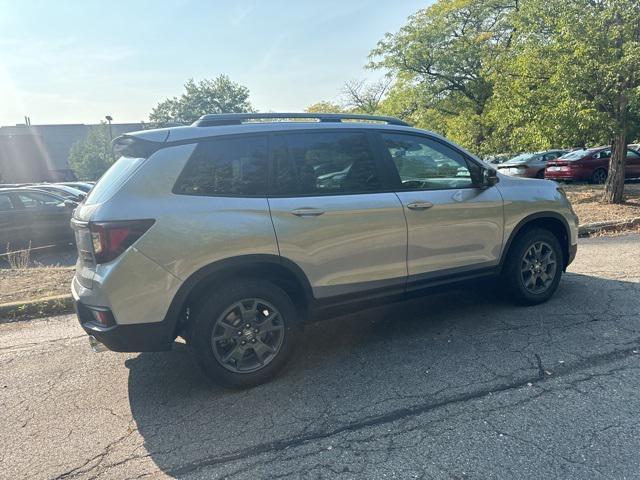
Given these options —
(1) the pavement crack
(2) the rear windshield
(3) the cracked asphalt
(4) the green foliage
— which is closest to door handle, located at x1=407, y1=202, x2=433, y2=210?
(3) the cracked asphalt

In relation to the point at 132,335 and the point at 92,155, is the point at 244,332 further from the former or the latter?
the point at 92,155

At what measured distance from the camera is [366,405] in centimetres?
281

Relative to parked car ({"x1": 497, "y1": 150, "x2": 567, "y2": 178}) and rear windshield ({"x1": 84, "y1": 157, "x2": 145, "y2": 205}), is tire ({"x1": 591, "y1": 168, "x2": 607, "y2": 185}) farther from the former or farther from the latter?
rear windshield ({"x1": 84, "y1": 157, "x2": 145, "y2": 205})

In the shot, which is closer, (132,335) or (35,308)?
(132,335)

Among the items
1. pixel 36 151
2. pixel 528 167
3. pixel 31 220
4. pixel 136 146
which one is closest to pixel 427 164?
pixel 136 146

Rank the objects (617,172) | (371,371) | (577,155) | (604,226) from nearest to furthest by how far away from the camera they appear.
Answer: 1. (371,371)
2. (604,226)
3. (617,172)
4. (577,155)

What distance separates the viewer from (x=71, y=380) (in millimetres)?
3354

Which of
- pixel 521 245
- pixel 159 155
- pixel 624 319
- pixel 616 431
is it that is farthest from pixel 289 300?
pixel 624 319

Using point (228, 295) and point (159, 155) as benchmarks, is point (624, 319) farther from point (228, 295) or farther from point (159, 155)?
point (159, 155)

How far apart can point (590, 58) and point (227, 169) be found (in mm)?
8978

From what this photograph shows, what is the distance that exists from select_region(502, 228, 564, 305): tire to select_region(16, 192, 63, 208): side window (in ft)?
31.1

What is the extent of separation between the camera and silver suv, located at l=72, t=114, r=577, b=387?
2.73 m

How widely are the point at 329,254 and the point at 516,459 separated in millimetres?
1769

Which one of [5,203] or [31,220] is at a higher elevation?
[5,203]
